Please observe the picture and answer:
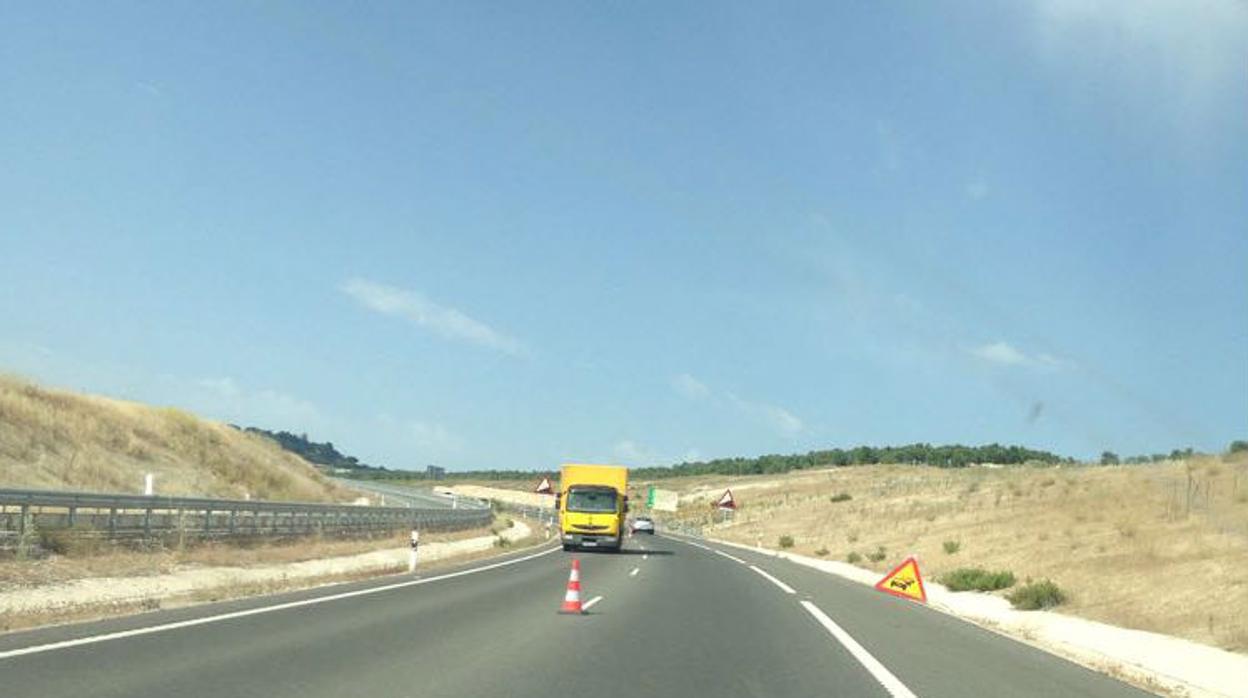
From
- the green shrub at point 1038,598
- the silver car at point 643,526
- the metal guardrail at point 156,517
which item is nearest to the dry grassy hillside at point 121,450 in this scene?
the metal guardrail at point 156,517

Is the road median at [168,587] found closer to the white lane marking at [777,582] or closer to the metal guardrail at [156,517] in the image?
the metal guardrail at [156,517]

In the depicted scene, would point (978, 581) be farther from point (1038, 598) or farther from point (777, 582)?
point (1038, 598)

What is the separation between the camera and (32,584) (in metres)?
18.8

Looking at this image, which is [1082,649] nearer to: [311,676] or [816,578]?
[311,676]

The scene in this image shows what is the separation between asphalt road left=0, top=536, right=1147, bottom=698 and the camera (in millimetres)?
10695

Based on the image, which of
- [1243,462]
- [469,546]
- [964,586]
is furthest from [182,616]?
[1243,462]

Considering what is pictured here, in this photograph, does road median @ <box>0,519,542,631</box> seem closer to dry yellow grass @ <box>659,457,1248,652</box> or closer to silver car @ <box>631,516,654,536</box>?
dry yellow grass @ <box>659,457,1248,652</box>

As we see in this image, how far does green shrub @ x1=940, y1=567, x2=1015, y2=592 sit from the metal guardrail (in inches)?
676

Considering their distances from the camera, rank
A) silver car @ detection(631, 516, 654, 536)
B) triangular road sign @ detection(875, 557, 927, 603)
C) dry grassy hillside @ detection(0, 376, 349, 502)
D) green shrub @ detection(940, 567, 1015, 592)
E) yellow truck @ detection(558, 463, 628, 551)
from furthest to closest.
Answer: silver car @ detection(631, 516, 654, 536), dry grassy hillside @ detection(0, 376, 349, 502), yellow truck @ detection(558, 463, 628, 551), green shrub @ detection(940, 567, 1015, 592), triangular road sign @ detection(875, 557, 927, 603)

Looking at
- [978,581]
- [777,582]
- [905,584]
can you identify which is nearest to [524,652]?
[905,584]

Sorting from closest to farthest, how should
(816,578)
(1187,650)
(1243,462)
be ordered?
(1187,650) → (816,578) → (1243,462)

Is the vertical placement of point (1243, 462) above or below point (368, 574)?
above

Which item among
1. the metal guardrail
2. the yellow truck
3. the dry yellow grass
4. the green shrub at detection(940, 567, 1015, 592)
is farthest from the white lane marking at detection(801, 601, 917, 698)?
the yellow truck

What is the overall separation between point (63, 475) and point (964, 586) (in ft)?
110
